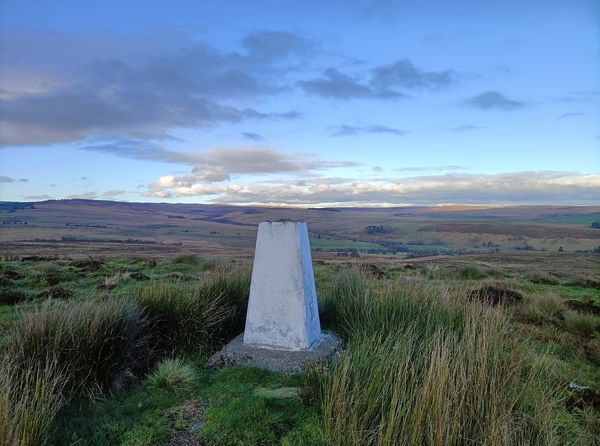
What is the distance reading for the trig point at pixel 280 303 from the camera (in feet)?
22.7

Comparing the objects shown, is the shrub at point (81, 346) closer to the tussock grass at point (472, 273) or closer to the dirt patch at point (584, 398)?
the dirt patch at point (584, 398)

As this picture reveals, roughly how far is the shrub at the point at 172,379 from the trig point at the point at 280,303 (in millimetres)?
1090

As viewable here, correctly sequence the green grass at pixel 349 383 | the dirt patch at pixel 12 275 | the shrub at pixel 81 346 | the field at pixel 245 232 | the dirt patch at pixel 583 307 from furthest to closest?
the field at pixel 245 232 → the dirt patch at pixel 12 275 → the dirt patch at pixel 583 307 → the shrub at pixel 81 346 → the green grass at pixel 349 383

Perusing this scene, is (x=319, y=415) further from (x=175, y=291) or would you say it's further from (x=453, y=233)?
(x=453, y=233)

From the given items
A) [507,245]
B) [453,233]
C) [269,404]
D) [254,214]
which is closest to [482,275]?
[269,404]

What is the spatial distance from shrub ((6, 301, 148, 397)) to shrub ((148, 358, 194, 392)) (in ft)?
1.64

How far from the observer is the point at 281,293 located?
7082 mm

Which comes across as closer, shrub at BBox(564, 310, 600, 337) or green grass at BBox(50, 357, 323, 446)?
green grass at BBox(50, 357, 323, 446)

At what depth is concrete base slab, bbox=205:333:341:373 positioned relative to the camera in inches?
251

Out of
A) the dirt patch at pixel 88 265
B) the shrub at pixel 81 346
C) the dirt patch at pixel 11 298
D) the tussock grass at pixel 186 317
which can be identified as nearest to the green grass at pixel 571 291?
the tussock grass at pixel 186 317

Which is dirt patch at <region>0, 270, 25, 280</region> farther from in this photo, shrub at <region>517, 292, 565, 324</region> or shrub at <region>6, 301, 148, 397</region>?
shrub at <region>517, 292, 565, 324</region>

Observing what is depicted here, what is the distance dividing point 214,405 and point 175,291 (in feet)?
11.4

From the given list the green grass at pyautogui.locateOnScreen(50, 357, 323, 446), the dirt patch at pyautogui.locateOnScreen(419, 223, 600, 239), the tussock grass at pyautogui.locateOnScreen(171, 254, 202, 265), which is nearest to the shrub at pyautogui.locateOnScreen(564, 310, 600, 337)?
the green grass at pyautogui.locateOnScreen(50, 357, 323, 446)

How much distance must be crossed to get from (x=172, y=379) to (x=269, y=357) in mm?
1694
